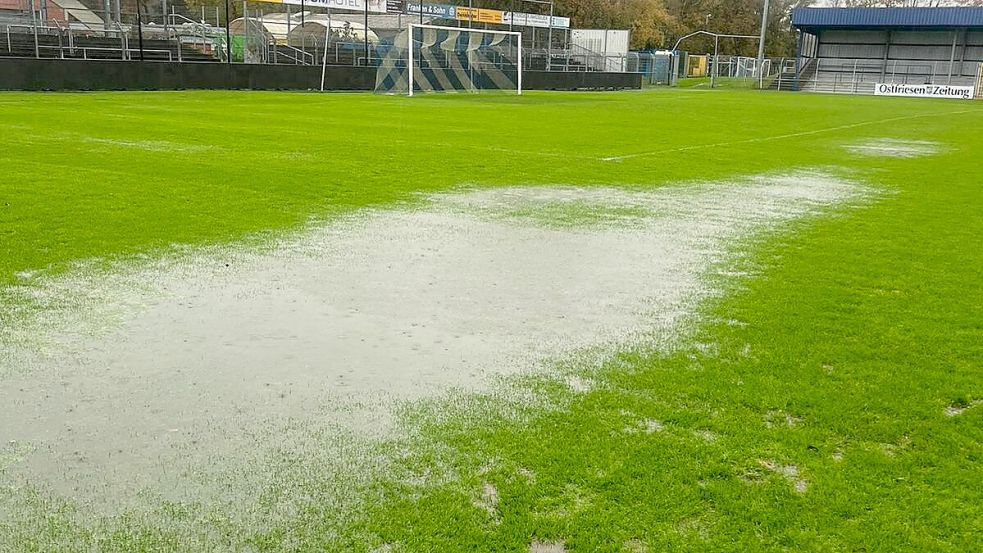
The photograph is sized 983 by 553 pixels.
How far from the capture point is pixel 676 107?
27.5 meters

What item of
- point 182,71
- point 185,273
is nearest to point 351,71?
point 182,71

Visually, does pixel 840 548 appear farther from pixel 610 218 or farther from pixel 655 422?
pixel 610 218

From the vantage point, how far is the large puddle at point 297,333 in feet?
9.86

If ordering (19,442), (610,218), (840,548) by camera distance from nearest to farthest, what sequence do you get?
(840,548) → (19,442) → (610,218)

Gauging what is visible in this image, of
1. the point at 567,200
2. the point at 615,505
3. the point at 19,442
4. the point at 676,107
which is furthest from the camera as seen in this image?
the point at 676,107

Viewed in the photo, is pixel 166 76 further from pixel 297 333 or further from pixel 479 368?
pixel 479 368

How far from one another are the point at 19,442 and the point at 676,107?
26.2m

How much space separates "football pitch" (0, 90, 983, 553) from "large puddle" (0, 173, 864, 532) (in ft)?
0.06

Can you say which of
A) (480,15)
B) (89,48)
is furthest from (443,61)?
(480,15)

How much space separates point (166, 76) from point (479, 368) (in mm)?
26910

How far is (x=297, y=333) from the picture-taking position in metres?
4.26

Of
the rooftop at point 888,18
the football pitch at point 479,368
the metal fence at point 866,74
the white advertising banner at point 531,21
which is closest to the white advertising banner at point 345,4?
the white advertising banner at point 531,21

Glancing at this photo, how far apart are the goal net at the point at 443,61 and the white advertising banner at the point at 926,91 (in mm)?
25277

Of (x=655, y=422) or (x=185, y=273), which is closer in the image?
(x=655, y=422)
